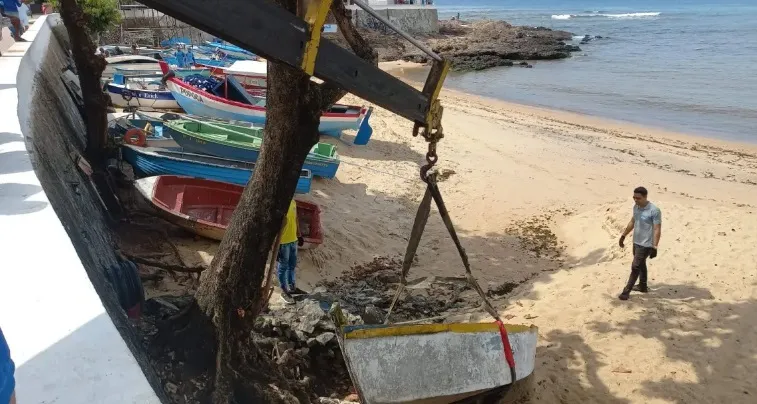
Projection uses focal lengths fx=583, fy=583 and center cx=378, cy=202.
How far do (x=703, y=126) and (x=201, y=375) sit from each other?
73.0ft

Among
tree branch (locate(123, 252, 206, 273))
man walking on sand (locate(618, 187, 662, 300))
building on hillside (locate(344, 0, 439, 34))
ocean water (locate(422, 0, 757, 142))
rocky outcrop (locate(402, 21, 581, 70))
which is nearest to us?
tree branch (locate(123, 252, 206, 273))

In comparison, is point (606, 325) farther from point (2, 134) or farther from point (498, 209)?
point (2, 134)

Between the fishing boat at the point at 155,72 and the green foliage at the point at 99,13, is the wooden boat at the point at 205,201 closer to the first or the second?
the green foliage at the point at 99,13

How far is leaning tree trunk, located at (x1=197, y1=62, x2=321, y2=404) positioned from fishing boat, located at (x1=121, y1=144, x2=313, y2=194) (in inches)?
191

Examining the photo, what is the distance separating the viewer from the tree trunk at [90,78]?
8.84 metres

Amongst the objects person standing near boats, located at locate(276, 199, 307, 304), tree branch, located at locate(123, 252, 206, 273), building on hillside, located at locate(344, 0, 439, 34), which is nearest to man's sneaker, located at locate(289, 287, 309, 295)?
person standing near boats, located at locate(276, 199, 307, 304)

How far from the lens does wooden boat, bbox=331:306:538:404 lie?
14.0 ft

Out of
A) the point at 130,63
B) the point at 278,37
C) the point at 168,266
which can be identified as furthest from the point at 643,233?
the point at 130,63

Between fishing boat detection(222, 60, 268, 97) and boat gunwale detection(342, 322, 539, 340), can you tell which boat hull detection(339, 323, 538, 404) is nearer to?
boat gunwale detection(342, 322, 539, 340)

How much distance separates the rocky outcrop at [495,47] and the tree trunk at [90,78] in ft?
98.8

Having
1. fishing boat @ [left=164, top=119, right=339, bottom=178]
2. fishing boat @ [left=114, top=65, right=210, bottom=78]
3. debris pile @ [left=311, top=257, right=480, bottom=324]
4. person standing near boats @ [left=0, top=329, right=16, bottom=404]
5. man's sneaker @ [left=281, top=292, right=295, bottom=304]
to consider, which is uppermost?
person standing near boats @ [left=0, top=329, right=16, bottom=404]

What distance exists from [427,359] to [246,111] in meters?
11.3

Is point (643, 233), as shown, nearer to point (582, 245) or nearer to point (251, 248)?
point (582, 245)

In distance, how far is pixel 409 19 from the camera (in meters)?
50.7
